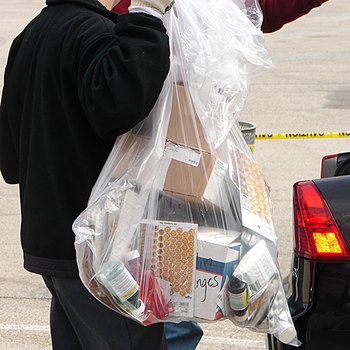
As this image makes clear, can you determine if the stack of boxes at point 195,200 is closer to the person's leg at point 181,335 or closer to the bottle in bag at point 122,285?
the bottle in bag at point 122,285

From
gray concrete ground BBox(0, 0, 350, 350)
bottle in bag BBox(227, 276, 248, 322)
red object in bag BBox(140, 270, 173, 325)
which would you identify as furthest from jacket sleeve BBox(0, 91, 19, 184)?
gray concrete ground BBox(0, 0, 350, 350)

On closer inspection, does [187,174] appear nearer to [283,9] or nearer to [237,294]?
[237,294]

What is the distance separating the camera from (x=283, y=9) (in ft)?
9.20

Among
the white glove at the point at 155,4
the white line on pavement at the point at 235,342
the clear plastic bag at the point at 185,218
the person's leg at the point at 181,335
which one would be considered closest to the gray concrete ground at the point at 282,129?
the white line on pavement at the point at 235,342

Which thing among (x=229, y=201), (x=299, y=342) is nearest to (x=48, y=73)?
(x=229, y=201)

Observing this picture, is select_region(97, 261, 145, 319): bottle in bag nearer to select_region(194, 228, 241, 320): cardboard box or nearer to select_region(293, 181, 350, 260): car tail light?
select_region(194, 228, 241, 320): cardboard box

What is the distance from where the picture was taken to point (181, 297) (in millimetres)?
1988

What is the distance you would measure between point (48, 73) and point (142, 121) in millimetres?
311

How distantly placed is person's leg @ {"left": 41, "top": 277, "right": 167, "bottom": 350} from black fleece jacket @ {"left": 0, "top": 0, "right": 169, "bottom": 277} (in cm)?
8

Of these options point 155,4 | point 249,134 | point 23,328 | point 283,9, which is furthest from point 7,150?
point 23,328

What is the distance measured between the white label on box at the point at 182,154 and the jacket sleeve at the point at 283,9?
1.03m

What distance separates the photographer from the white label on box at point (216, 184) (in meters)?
2.03

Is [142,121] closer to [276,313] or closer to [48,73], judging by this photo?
[48,73]

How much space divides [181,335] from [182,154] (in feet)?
3.46
